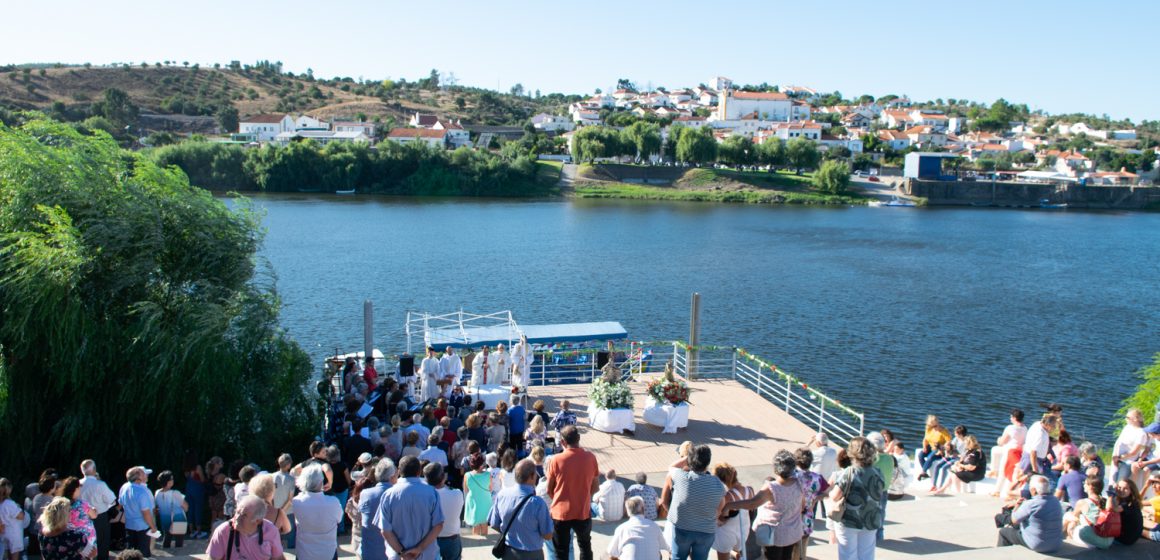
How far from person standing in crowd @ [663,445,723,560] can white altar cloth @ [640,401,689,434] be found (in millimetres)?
7544

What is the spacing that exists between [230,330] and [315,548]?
6242 mm

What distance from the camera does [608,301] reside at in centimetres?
3669

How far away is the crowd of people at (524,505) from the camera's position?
6340 millimetres

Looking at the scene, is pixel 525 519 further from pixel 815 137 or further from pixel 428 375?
pixel 815 137

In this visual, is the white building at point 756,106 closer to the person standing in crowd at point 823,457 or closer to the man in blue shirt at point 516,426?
the man in blue shirt at point 516,426

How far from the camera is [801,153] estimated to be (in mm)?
102938

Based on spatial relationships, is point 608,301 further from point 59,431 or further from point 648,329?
point 59,431

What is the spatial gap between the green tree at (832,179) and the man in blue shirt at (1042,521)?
291ft

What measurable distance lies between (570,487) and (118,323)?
762 cm

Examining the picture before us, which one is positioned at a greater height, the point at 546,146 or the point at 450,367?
the point at 546,146

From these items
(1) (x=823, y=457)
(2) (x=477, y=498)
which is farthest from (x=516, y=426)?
(1) (x=823, y=457)

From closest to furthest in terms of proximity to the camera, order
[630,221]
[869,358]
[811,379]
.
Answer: [811,379] < [869,358] < [630,221]

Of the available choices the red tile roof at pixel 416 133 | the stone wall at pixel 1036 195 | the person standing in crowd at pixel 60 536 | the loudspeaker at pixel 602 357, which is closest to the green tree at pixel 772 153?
the stone wall at pixel 1036 195

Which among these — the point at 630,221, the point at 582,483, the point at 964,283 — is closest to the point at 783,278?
the point at 964,283
